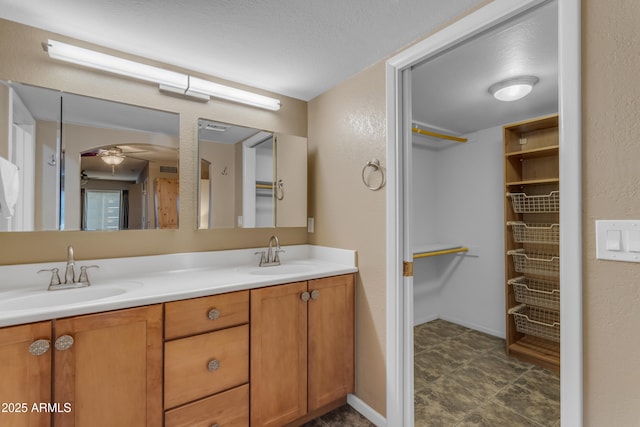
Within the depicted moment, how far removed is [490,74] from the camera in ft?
6.48

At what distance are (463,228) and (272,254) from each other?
2.27m

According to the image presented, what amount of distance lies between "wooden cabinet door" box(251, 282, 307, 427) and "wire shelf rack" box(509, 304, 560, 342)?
2.06 m

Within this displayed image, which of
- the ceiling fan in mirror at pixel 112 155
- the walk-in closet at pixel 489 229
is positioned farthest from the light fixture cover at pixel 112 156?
the walk-in closet at pixel 489 229

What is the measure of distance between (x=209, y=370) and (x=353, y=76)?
6.26 ft

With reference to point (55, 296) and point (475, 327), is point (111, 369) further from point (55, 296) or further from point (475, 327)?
point (475, 327)

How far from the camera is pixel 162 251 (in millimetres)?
1791

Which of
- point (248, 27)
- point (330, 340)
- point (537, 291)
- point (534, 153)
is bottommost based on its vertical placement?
point (330, 340)

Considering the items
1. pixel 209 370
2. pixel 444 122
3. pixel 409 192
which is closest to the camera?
pixel 209 370

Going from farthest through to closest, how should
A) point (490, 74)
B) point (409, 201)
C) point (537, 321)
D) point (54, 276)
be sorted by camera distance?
point (537, 321), point (490, 74), point (409, 201), point (54, 276)

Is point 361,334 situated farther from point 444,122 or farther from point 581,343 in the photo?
point 444,122

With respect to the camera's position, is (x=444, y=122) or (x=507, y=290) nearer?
(x=507, y=290)

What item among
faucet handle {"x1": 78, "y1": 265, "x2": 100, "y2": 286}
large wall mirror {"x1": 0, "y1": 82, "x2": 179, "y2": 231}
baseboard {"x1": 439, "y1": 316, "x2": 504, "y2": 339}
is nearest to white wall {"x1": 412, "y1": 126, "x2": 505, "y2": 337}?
baseboard {"x1": 439, "y1": 316, "x2": 504, "y2": 339}

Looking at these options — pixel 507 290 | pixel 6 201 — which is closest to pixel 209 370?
pixel 6 201

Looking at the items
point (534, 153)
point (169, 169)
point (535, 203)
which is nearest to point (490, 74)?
point (534, 153)
